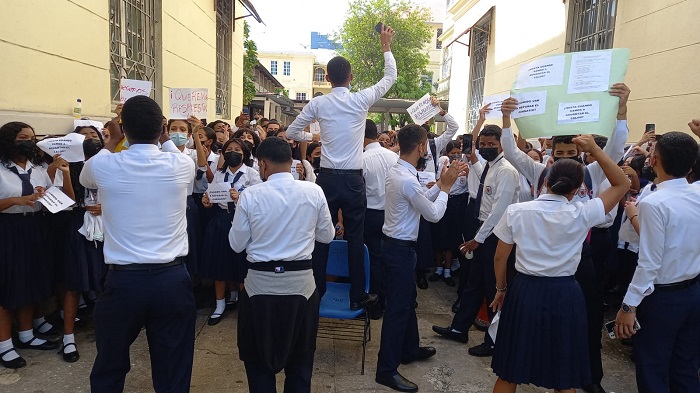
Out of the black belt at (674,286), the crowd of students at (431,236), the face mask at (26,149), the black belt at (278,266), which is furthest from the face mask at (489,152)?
the face mask at (26,149)

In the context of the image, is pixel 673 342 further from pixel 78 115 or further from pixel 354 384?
pixel 78 115

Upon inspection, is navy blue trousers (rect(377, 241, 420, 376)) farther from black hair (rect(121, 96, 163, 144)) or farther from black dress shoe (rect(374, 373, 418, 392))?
black hair (rect(121, 96, 163, 144))

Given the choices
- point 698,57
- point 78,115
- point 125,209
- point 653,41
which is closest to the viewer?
point 125,209

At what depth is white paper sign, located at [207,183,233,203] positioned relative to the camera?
14.5ft

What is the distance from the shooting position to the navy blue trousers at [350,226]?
3.87 metres

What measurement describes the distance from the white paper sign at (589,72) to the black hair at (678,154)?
511 mm

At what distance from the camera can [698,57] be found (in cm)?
572

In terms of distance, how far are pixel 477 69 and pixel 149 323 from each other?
14601 millimetres

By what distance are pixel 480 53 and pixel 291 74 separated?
40.6 m

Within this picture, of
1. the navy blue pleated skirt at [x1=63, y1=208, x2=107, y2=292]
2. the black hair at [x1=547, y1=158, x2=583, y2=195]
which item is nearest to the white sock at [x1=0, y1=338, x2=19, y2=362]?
the navy blue pleated skirt at [x1=63, y1=208, x2=107, y2=292]

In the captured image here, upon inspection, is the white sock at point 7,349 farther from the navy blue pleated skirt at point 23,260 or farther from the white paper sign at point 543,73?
the white paper sign at point 543,73

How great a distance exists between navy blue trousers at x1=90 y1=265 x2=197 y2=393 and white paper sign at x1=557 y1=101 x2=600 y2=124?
8.14 feet

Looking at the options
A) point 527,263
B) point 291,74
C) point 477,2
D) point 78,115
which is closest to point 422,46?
point 477,2

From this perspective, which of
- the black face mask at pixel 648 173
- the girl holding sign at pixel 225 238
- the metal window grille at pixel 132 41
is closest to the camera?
the black face mask at pixel 648 173
